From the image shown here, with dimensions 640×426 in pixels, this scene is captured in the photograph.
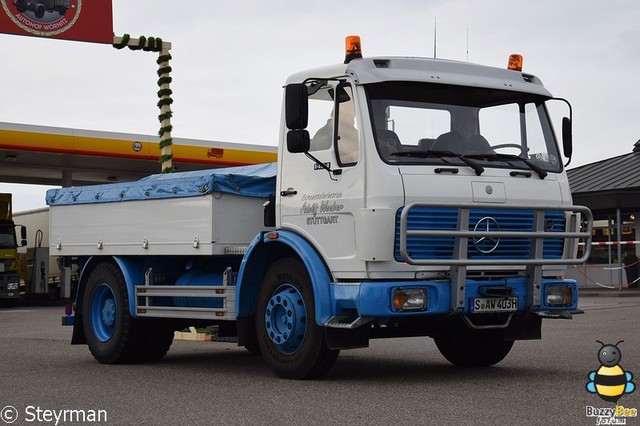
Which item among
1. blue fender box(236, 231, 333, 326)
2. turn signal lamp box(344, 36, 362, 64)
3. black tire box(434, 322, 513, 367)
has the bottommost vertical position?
black tire box(434, 322, 513, 367)

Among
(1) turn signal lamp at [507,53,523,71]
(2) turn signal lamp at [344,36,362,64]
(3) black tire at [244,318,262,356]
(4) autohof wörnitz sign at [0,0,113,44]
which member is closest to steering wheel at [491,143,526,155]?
(1) turn signal lamp at [507,53,523,71]

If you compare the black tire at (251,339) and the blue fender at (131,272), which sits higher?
the blue fender at (131,272)

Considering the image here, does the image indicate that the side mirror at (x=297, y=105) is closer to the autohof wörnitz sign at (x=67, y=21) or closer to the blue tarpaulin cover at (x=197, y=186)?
the blue tarpaulin cover at (x=197, y=186)

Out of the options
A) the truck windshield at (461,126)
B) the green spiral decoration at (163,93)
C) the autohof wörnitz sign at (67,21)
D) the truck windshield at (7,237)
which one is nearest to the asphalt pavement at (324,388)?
the truck windshield at (461,126)

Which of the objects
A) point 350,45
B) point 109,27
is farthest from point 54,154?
point 350,45

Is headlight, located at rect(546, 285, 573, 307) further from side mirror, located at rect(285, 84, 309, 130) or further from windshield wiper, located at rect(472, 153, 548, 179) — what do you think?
side mirror, located at rect(285, 84, 309, 130)

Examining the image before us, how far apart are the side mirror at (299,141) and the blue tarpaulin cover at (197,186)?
1.47m

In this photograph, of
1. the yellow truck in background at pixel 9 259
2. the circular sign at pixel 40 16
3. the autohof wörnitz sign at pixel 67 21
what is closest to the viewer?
the circular sign at pixel 40 16

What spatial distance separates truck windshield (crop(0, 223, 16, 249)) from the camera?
30828mm

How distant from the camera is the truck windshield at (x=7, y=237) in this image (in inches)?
1214

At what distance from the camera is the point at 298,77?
10.5 metres

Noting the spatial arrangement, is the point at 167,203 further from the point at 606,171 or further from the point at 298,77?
the point at 606,171

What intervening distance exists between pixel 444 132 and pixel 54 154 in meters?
24.5

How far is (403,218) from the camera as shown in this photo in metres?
9.13
